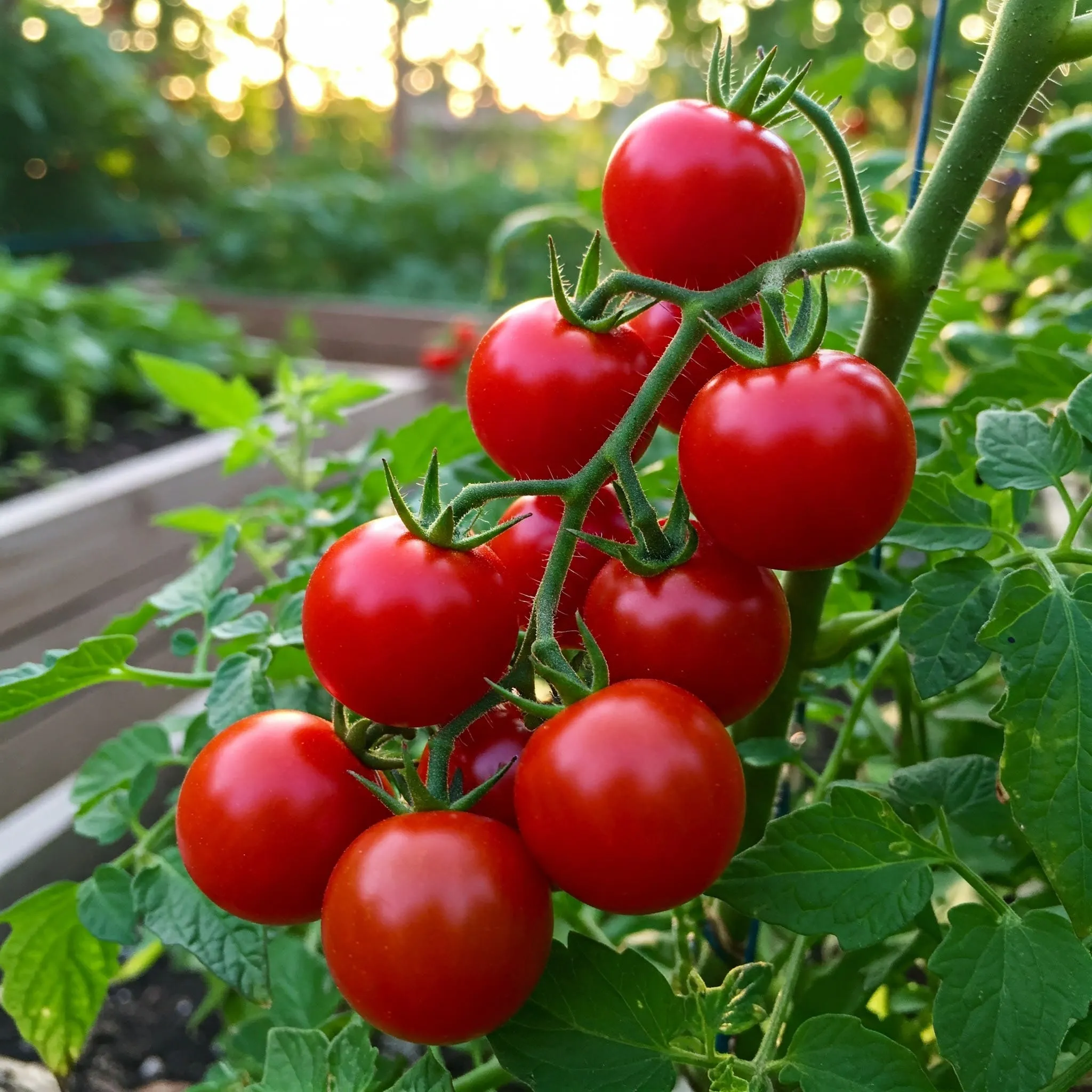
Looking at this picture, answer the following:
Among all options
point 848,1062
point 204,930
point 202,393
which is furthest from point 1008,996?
point 202,393

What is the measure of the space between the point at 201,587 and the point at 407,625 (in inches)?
13.8

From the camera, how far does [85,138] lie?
13.4 feet

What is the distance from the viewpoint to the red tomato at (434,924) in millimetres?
373

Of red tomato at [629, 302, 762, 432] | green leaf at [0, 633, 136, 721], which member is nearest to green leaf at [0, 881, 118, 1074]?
green leaf at [0, 633, 136, 721]

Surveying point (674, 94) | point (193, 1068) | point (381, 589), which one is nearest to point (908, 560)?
point (381, 589)

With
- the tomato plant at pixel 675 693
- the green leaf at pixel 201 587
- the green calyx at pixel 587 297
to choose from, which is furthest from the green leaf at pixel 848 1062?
the green leaf at pixel 201 587

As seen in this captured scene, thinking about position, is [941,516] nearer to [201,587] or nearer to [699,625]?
[699,625]

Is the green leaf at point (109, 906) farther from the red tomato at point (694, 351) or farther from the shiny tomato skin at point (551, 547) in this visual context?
the red tomato at point (694, 351)

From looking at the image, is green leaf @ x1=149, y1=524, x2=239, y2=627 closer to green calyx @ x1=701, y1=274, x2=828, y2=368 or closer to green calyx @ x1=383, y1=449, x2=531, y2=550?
green calyx @ x1=383, y1=449, x2=531, y2=550

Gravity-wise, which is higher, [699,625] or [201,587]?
[699,625]

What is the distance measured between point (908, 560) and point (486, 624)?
2.48 feet

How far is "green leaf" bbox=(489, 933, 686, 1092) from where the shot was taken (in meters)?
0.43

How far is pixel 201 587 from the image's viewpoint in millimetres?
681

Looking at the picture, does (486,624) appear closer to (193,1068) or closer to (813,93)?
(813,93)
